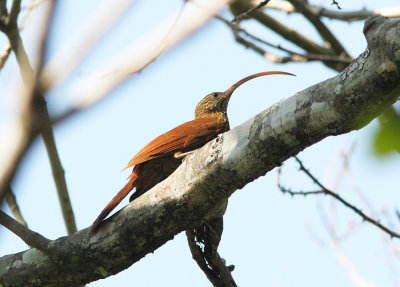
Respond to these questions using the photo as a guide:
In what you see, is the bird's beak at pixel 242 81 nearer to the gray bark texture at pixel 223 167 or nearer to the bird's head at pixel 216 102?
the bird's head at pixel 216 102

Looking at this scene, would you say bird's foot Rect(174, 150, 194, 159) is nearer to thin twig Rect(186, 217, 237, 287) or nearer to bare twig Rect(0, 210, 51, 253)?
thin twig Rect(186, 217, 237, 287)

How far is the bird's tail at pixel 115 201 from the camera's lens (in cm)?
345

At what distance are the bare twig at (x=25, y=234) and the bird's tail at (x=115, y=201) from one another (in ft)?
1.03

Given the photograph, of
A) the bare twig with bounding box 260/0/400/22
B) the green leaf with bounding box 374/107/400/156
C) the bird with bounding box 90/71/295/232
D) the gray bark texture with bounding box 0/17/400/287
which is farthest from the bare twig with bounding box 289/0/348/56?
the green leaf with bounding box 374/107/400/156

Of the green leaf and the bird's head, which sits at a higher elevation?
the bird's head

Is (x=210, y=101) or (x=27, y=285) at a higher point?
(x=210, y=101)

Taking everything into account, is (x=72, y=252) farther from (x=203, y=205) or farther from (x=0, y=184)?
(x=0, y=184)

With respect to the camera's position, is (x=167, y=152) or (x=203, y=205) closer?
(x=203, y=205)

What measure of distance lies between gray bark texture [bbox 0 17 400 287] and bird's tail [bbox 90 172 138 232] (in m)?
0.04

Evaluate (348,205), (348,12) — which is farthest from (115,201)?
(348,12)

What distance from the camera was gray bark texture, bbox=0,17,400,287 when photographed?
2.36 m

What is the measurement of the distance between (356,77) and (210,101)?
11.2 feet

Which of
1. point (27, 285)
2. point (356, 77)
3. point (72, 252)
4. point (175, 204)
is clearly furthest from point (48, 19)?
point (27, 285)

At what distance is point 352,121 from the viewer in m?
2.47
